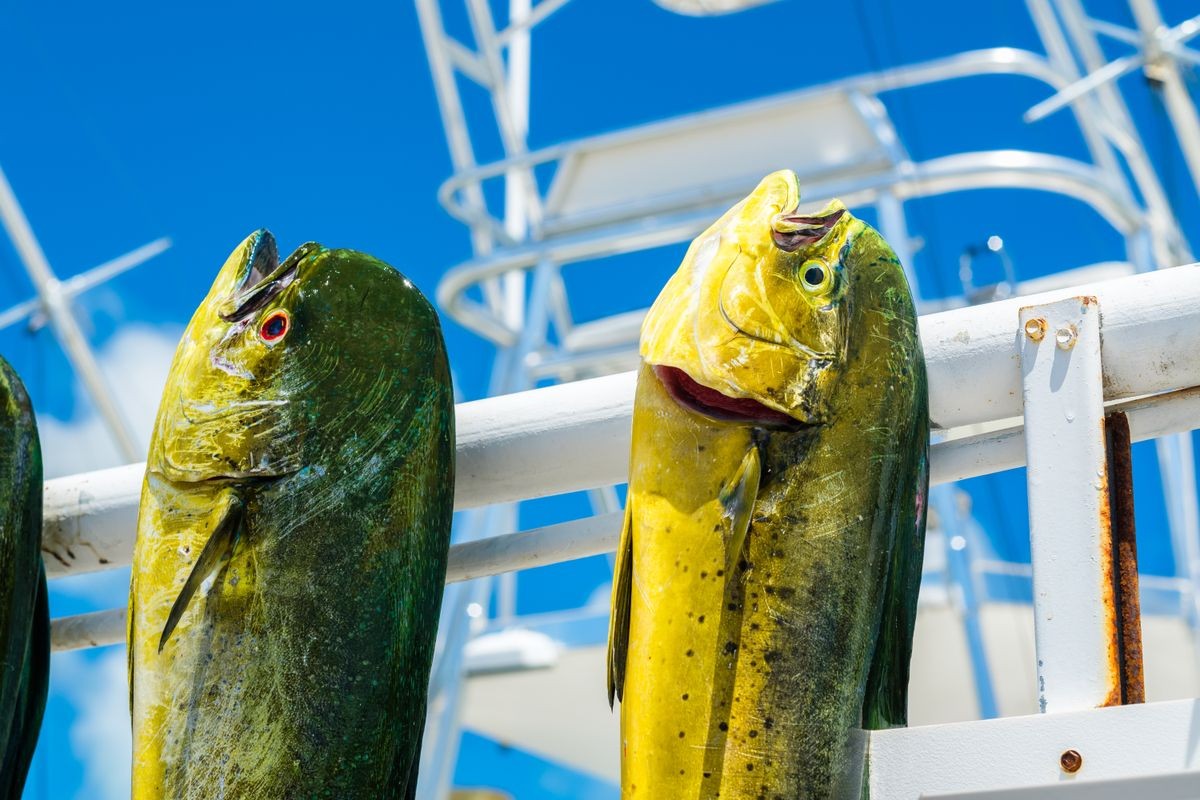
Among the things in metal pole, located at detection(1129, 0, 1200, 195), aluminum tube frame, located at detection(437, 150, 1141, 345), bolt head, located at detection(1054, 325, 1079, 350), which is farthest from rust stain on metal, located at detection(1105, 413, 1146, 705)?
metal pole, located at detection(1129, 0, 1200, 195)

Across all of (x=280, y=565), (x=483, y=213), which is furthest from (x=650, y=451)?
(x=483, y=213)

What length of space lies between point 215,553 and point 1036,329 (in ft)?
3.30

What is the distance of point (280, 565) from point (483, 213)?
519 cm

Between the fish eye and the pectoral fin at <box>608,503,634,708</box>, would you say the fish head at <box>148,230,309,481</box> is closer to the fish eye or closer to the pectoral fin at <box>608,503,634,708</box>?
the pectoral fin at <box>608,503,634,708</box>

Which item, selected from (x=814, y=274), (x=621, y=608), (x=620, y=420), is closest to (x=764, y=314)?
Answer: (x=814, y=274)

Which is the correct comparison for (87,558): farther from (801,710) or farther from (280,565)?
(801,710)

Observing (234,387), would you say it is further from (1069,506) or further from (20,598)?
(1069,506)

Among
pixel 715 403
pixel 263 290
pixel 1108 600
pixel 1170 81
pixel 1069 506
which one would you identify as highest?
pixel 1170 81

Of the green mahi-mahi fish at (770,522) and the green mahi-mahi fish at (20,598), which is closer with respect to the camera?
the green mahi-mahi fish at (770,522)

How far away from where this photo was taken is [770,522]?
158 centimetres

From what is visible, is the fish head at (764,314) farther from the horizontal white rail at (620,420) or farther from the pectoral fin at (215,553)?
the pectoral fin at (215,553)

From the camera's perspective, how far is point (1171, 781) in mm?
1264

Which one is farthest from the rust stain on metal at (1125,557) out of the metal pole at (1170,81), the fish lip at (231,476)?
the metal pole at (1170,81)

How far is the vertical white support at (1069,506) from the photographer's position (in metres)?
1.46
